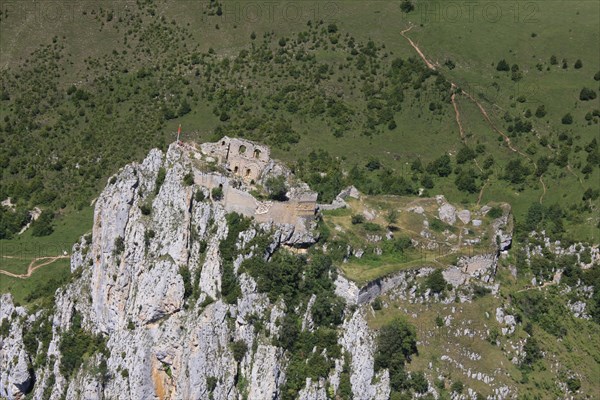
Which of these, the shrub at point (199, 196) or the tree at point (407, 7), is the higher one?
the tree at point (407, 7)

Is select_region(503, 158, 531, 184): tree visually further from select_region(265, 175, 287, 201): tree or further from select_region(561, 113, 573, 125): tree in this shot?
select_region(265, 175, 287, 201): tree

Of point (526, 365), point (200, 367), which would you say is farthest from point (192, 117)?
point (526, 365)

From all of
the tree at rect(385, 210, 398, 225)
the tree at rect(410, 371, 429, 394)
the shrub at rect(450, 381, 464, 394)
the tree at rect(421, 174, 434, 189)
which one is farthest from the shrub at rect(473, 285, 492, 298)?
the tree at rect(421, 174, 434, 189)

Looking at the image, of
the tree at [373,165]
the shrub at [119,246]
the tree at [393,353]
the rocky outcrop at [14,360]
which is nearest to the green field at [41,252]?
the rocky outcrop at [14,360]

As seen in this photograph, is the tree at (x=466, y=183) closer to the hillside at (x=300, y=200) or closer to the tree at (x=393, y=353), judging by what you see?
the hillside at (x=300, y=200)

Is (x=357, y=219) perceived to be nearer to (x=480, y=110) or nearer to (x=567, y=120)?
(x=480, y=110)

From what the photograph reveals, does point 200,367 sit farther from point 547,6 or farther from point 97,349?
point 547,6
